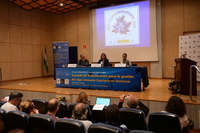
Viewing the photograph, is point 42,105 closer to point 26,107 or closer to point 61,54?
point 26,107

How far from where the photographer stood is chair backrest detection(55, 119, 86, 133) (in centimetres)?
168

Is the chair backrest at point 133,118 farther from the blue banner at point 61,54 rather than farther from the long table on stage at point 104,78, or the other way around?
the blue banner at point 61,54

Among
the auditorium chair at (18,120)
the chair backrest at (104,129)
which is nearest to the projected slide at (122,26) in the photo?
the auditorium chair at (18,120)

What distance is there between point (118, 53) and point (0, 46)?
574cm

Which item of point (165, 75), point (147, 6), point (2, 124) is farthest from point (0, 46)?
point (165, 75)

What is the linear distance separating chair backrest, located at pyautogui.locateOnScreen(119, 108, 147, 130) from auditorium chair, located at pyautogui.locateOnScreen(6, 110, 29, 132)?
4.01 feet

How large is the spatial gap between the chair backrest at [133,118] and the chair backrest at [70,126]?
0.57 meters

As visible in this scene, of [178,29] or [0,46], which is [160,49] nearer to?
[178,29]

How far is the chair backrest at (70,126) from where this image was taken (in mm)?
1678

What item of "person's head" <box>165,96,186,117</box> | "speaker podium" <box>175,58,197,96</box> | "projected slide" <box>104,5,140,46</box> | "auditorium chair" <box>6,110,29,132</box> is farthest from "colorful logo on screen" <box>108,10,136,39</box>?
"auditorium chair" <box>6,110,29,132</box>

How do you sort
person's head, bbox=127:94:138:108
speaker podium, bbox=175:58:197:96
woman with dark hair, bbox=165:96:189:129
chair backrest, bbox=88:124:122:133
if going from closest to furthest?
chair backrest, bbox=88:124:122:133, woman with dark hair, bbox=165:96:189:129, person's head, bbox=127:94:138:108, speaker podium, bbox=175:58:197:96

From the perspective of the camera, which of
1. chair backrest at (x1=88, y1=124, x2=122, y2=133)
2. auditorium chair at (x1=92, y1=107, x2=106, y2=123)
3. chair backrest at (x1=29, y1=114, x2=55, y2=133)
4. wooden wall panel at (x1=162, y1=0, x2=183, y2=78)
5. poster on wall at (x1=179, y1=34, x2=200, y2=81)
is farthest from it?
wooden wall panel at (x1=162, y1=0, x2=183, y2=78)

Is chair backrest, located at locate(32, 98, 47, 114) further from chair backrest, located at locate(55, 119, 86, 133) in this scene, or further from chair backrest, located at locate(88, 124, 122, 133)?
chair backrest, located at locate(88, 124, 122, 133)

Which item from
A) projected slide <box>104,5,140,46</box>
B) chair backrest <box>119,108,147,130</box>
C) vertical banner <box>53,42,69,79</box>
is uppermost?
projected slide <box>104,5,140,46</box>
